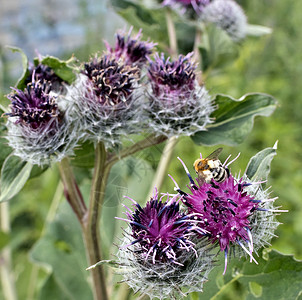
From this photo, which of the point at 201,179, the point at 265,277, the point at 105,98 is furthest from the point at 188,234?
the point at 105,98

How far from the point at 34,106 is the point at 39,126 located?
0.07 metres

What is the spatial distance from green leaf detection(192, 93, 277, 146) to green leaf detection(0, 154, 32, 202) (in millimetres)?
596

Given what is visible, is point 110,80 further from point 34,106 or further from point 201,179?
point 201,179

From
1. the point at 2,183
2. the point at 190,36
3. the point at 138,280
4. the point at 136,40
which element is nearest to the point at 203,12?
the point at 190,36

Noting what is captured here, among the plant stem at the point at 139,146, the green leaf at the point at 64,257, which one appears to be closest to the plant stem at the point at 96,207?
the plant stem at the point at 139,146

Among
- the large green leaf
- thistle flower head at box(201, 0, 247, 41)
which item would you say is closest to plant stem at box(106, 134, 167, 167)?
the large green leaf

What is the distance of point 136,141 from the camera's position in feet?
4.99

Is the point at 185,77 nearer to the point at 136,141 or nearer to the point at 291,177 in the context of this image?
the point at 136,141

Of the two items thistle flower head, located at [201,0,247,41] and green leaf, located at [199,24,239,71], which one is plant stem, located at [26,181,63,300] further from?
thistle flower head, located at [201,0,247,41]

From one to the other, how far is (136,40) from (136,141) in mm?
384

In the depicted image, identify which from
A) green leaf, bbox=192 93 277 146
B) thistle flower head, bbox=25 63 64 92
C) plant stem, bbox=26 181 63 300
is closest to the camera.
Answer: thistle flower head, bbox=25 63 64 92

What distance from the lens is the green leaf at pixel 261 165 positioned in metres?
1.15

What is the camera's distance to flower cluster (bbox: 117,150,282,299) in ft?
3.43

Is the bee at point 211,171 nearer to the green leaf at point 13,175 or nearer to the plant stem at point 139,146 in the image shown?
the plant stem at point 139,146
